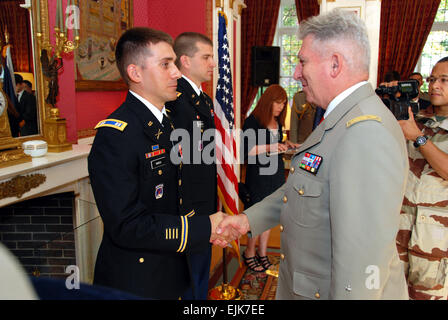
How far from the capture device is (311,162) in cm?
117

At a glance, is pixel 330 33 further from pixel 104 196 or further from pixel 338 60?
pixel 104 196

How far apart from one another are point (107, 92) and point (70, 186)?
163cm

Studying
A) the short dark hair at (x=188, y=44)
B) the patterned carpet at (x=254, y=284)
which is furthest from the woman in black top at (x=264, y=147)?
the short dark hair at (x=188, y=44)

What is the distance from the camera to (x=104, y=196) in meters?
1.32

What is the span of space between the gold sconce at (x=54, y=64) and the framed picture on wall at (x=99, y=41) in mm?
562

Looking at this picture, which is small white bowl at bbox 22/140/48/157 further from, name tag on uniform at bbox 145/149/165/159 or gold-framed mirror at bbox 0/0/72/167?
name tag on uniform at bbox 145/149/165/159

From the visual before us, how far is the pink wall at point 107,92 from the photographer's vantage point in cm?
350

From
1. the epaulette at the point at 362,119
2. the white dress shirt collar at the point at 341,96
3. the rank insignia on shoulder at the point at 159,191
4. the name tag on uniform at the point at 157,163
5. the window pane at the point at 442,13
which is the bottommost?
the rank insignia on shoulder at the point at 159,191

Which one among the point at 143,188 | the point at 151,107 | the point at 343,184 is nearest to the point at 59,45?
the point at 151,107

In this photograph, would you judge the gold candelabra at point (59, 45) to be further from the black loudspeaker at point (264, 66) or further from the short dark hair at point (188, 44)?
the black loudspeaker at point (264, 66)
